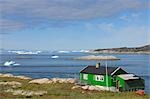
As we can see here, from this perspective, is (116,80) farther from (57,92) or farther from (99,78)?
(57,92)

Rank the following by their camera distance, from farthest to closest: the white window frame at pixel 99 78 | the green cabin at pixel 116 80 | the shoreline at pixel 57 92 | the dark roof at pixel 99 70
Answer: the white window frame at pixel 99 78, the dark roof at pixel 99 70, the green cabin at pixel 116 80, the shoreline at pixel 57 92

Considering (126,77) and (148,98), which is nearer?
(148,98)

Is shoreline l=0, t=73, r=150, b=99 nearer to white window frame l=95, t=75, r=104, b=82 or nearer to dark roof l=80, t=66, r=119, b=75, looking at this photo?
white window frame l=95, t=75, r=104, b=82

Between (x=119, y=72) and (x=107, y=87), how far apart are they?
1.97m

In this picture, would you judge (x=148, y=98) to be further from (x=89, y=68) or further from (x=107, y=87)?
(x=89, y=68)

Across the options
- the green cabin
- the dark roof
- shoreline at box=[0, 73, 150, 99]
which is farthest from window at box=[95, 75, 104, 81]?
shoreline at box=[0, 73, 150, 99]

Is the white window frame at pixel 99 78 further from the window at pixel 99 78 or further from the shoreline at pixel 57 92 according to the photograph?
the shoreline at pixel 57 92

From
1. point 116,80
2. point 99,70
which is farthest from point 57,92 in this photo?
point 99,70

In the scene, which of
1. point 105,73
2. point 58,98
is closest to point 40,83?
point 105,73

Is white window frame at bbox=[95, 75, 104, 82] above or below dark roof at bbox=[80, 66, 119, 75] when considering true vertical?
below

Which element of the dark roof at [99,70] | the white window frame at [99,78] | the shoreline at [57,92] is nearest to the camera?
the shoreline at [57,92]

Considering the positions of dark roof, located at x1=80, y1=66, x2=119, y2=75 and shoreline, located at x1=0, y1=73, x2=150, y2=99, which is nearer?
shoreline, located at x1=0, y1=73, x2=150, y2=99

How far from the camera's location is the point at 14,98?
21156 mm

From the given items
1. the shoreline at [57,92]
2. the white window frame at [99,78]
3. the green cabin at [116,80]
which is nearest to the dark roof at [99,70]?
the green cabin at [116,80]
